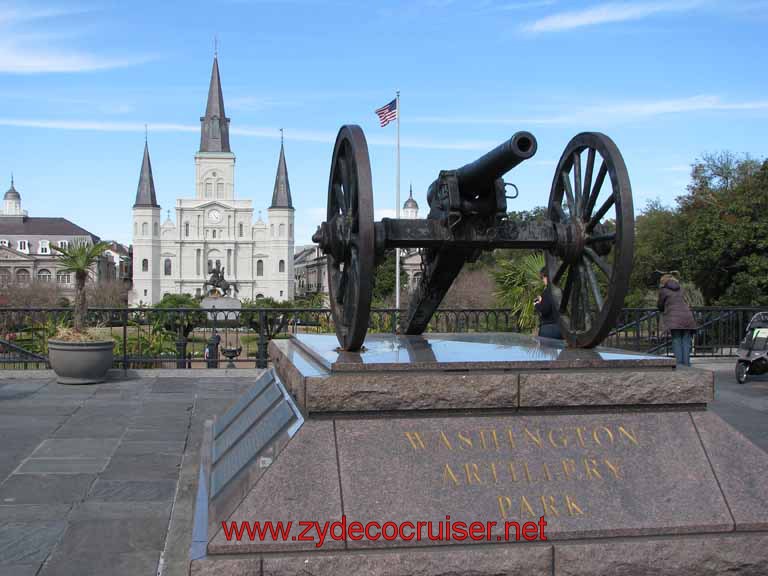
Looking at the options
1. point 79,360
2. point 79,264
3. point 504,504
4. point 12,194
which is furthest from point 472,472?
point 12,194

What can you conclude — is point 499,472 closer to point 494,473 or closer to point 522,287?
point 494,473

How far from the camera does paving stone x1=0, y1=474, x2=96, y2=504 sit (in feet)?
16.1

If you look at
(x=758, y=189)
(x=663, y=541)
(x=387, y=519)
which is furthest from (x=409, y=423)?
(x=758, y=189)

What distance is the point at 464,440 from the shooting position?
3.88 metres

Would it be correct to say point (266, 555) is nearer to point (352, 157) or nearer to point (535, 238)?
point (352, 157)

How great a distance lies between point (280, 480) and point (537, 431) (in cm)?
132

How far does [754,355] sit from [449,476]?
8874 mm

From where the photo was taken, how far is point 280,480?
11.7ft

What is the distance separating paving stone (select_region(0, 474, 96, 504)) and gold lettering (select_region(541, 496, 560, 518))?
2974 millimetres

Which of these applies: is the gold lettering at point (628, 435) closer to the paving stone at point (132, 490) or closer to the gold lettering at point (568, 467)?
the gold lettering at point (568, 467)

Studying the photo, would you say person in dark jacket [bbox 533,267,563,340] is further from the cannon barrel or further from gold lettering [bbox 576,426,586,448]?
gold lettering [bbox 576,426,586,448]

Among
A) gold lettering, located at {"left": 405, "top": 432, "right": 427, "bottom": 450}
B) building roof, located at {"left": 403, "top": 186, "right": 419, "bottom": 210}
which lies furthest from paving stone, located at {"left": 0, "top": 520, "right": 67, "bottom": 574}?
building roof, located at {"left": 403, "top": 186, "right": 419, "bottom": 210}

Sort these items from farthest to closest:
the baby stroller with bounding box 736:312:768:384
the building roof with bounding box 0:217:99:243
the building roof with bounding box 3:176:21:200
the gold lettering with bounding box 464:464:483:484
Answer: the building roof with bounding box 3:176:21:200
the building roof with bounding box 0:217:99:243
the baby stroller with bounding box 736:312:768:384
the gold lettering with bounding box 464:464:483:484

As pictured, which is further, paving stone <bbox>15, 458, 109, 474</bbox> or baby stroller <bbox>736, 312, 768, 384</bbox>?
baby stroller <bbox>736, 312, 768, 384</bbox>
